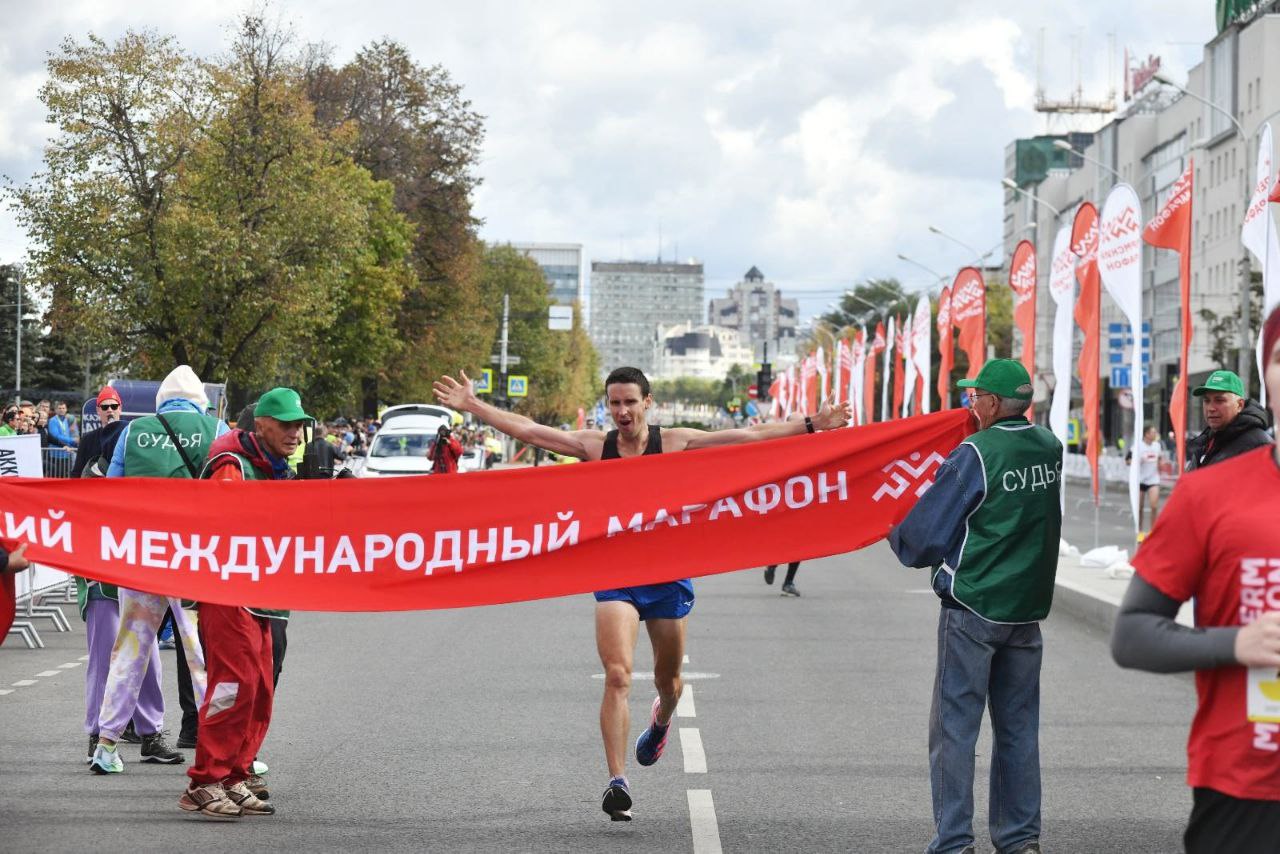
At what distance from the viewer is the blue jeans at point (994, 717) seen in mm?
6965

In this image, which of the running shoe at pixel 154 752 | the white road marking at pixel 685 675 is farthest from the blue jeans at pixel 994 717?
the white road marking at pixel 685 675

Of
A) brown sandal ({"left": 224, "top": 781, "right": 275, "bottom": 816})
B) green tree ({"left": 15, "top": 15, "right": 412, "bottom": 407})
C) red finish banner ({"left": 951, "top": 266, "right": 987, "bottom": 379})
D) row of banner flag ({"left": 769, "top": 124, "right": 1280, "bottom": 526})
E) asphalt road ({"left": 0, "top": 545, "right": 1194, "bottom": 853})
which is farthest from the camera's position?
green tree ({"left": 15, "top": 15, "right": 412, "bottom": 407})

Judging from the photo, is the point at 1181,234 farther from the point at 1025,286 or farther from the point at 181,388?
the point at 181,388

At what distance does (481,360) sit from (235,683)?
72065mm

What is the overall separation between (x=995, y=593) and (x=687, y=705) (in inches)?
203

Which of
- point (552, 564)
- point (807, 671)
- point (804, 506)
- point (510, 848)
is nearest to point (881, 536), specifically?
point (804, 506)

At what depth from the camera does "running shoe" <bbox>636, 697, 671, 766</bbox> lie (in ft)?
28.0

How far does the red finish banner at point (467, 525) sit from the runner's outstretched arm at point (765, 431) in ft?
0.27

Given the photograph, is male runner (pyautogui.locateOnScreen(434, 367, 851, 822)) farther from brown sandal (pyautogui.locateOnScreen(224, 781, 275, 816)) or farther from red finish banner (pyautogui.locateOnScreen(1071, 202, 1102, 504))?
red finish banner (pyautogui.locateOnScreen(1071, 202, 1102, 504))

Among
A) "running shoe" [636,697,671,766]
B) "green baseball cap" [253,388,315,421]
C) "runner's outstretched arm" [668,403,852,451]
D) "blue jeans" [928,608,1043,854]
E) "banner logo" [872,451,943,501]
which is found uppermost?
"green baseball cap" [253,388,315,421]

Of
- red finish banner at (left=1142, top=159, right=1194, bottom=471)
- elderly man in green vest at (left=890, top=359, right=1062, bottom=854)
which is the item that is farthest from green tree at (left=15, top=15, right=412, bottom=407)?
elderly man in green vest at (left=890, top=359, right=1062, bottom=854)

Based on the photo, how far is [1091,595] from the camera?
60.6ft

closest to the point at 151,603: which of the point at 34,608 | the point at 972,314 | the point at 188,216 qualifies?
the point at 34,608

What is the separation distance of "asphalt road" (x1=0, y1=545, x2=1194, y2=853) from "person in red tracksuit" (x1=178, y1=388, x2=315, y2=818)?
18cm
